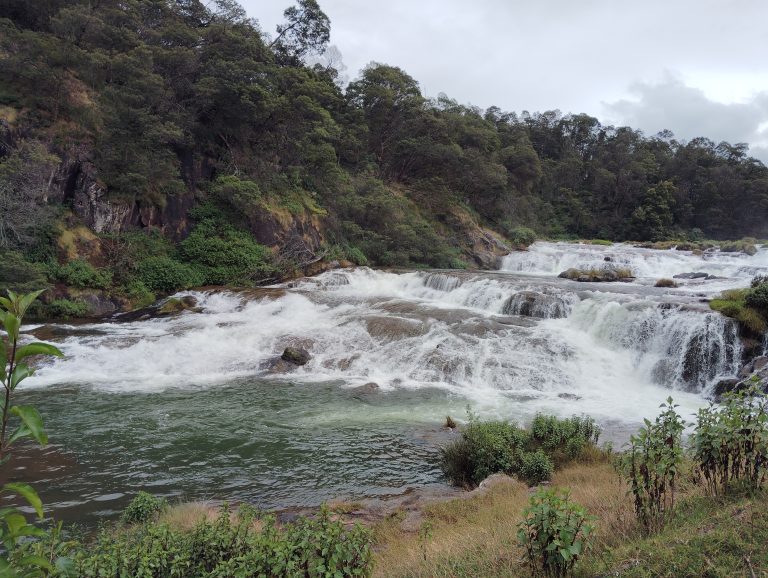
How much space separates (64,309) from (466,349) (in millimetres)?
13652

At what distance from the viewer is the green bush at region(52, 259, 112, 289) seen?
54.6 feet

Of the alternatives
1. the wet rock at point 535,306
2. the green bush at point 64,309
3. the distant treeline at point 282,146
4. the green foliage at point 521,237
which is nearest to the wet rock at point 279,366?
the green bush at point 64,309

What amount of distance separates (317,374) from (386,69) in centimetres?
2977

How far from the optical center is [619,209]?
50406mm

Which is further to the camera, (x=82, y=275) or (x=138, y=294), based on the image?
(x=138, y=294)

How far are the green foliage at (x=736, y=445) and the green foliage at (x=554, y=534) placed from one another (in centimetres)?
163

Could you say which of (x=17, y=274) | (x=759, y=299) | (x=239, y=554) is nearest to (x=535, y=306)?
(x=759, y=299)

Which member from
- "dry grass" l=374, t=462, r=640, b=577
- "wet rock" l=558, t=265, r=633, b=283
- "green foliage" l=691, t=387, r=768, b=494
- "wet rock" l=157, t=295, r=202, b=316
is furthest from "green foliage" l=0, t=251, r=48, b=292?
"wet rock" l=558, t=265, r=633, b=283

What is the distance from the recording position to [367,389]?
11.8 m

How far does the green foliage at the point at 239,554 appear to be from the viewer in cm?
328

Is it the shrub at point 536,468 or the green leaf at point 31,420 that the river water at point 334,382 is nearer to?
the shrub at point 536,468

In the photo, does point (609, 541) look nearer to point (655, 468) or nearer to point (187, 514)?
point (655, 468)

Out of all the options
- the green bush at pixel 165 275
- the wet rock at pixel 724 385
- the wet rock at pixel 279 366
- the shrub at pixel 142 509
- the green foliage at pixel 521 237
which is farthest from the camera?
the green foliage at pixel 521 237

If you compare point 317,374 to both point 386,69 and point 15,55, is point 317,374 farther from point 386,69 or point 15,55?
point 386,69
